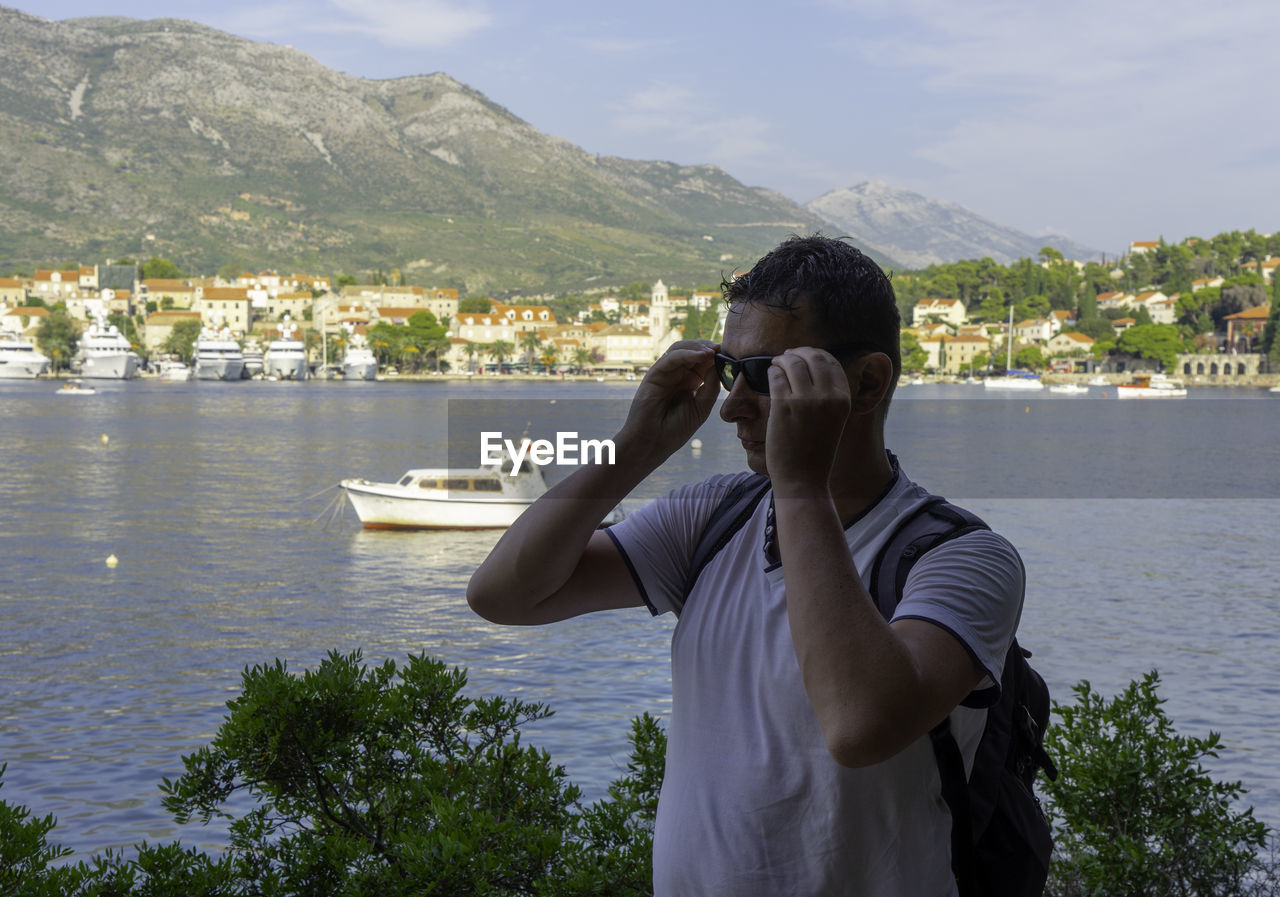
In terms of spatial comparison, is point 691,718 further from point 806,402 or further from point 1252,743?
point 1252,743

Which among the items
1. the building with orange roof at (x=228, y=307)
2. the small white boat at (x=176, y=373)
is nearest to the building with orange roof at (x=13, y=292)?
the building with orange roof at (x=228, y=307)

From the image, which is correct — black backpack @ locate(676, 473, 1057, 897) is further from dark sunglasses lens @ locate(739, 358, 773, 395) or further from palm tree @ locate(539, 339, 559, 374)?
palm tree @ locate(539, 339, 559, 374)

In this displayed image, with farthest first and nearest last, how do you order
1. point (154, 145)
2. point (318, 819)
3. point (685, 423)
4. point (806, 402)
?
point (154, 145) → point (318, 819) → point (685, 423) → point (806, 402)

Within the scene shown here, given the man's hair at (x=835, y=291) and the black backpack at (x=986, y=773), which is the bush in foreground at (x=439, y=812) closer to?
the black backpack at (x=986, y=773)

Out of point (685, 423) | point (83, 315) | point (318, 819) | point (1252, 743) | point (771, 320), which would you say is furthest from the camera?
point (83, 315)

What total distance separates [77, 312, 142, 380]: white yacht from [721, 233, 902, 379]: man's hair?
119m

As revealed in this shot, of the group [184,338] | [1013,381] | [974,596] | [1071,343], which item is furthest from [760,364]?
[1071,343]

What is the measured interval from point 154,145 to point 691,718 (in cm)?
22151

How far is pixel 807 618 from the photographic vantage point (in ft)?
3.87

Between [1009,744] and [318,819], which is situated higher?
[1009,744]

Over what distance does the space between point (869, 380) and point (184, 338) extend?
134578 millimetres

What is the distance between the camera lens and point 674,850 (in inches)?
55.1

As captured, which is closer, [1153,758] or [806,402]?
[806,402]

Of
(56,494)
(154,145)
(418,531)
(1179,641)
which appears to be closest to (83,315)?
(154,145)
